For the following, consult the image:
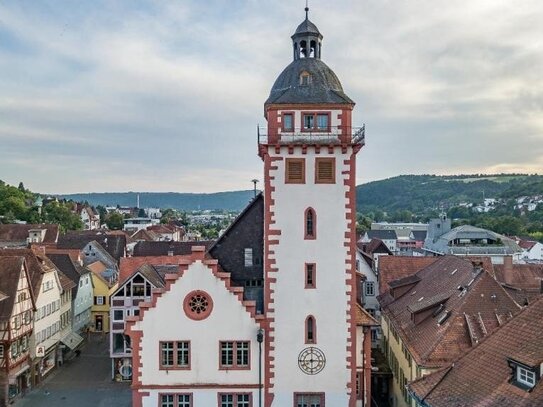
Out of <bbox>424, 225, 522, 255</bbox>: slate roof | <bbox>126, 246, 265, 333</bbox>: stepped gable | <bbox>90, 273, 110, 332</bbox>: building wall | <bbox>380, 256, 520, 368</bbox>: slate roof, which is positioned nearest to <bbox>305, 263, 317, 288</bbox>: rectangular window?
<bbox>126, 246, 265, 333</bbox>: stepped gable

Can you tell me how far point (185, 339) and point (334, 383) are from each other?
876 centimetres

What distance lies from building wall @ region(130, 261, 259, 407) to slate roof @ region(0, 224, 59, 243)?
80.8 m

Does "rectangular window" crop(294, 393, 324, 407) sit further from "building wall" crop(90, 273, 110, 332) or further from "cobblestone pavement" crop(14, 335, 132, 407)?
"building wall" crop(90, 273, 110, 332)

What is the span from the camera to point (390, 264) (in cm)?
5800

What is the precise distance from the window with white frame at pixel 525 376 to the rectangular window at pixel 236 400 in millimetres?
16582

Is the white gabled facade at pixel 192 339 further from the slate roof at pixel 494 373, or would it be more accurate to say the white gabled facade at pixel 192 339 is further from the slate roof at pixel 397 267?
the slate roof at pixel 397 267

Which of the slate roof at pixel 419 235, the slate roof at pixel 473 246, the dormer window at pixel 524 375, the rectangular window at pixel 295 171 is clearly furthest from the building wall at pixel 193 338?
the slate roof at pixel 419 235

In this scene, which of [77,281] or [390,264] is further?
[77,281]

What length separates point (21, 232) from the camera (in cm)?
10888

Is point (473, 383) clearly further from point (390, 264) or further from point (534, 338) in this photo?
point (390, 264)

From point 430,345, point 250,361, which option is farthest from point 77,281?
point 430,345

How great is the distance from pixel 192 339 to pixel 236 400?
420 cm

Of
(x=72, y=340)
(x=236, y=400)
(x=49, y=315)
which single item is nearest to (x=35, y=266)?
(x=49, y=315)

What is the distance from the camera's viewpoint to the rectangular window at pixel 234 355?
3291 cm
